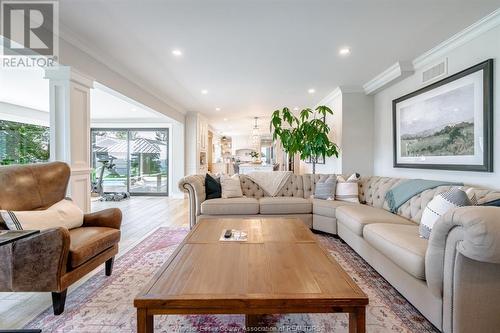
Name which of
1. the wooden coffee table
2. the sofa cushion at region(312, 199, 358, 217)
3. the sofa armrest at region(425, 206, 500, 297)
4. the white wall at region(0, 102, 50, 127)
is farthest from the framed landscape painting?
the white wall at region(0, 102, 50, 127)

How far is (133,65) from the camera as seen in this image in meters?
3.70

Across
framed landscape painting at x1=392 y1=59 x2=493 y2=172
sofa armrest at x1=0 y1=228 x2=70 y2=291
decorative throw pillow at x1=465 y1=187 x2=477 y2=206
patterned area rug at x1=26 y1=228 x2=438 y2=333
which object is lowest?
patterned area rug at x1=26 y1=228 x2=438 y2=333

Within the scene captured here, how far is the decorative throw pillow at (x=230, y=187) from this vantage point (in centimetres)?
406

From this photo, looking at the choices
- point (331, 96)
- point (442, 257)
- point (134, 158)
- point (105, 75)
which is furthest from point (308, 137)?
point (134, 158)

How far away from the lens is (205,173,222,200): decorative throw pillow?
4.00 meters

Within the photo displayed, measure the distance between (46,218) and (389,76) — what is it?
4.54 m

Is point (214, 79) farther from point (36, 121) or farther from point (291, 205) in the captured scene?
point (36, 121)

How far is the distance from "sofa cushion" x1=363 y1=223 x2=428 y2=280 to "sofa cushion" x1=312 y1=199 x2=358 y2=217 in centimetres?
104

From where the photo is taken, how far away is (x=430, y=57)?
3.25 m

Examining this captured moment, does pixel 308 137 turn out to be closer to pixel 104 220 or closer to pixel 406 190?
pixel 406 190

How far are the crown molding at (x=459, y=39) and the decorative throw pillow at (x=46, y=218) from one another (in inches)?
167

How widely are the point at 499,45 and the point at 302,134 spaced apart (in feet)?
9.86

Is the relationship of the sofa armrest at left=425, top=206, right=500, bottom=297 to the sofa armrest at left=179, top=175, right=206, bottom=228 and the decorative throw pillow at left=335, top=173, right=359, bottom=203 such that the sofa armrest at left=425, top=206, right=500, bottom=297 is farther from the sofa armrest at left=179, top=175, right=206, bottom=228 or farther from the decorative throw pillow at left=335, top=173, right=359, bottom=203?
the sofa armrest at left=179, top=175, right=206, bottom=228

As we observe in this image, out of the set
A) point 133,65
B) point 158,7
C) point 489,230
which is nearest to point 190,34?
point 158,7
